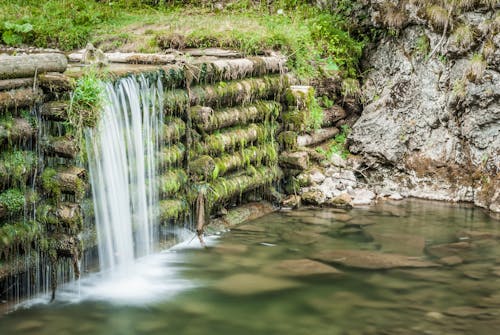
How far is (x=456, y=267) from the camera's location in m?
9.46

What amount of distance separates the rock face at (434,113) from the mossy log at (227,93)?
→ 2089 millimetres

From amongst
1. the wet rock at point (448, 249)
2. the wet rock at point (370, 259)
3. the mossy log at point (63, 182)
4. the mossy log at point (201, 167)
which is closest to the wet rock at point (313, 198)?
the wet rock at point (370, 259)

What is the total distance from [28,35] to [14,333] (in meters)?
8.46

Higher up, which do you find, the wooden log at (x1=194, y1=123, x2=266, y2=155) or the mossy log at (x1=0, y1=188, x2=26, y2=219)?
the wooden log at (x1=194, y1=123, x2=266, y2=155)

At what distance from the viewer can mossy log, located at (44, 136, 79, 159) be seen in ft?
26.0

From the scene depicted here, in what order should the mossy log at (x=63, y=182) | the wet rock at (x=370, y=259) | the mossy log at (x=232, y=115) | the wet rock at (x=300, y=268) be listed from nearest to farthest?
the mossy log at (x=63, y=182)
the wet rock at (x=300, y=268)
the wet rock at (x=370, y=259)
the mossy log at (x=232, y=115)

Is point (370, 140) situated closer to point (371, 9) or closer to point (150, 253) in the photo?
Answer: point (371, 9)

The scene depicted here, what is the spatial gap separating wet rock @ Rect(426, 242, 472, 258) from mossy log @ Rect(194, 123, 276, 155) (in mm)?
3416

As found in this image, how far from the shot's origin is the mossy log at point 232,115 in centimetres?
1048

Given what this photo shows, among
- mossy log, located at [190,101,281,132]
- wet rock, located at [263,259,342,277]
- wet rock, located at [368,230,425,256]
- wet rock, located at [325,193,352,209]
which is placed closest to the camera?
wet rock, located at [263,259,342,277]

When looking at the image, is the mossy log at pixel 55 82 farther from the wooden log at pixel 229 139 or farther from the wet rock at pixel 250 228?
the wet rock at pixel 250 228

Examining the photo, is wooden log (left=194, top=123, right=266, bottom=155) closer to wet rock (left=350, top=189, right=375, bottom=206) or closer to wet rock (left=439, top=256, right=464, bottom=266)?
wet rock (left=350, top=189, right=375, bottom=206)

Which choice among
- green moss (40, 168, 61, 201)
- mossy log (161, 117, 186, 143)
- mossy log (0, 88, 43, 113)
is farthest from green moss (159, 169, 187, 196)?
mossy log (0, 88, 43, 113)

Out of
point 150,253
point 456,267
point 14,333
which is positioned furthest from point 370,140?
point 14,333
